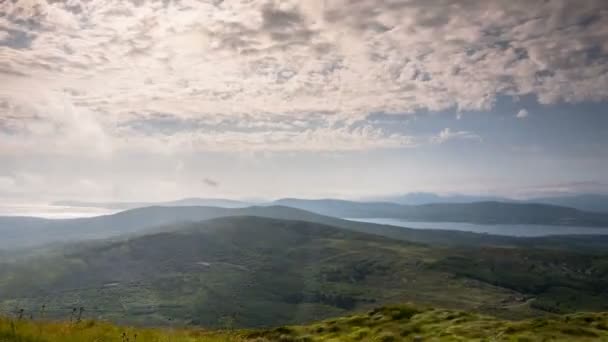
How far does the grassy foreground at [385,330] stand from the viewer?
15422 mm

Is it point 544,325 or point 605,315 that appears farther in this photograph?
point 605,315

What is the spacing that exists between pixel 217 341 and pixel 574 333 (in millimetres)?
16692

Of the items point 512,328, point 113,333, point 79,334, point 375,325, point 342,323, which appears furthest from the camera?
point 342,323

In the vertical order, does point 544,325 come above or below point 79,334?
below

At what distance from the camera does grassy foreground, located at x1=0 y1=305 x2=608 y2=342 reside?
1542cm

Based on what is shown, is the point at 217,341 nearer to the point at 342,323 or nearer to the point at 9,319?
the point at 9,319

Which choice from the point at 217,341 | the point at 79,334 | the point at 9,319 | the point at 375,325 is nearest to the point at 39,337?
the point at 79,334

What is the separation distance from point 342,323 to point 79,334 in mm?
19369

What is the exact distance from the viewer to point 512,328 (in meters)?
22.7

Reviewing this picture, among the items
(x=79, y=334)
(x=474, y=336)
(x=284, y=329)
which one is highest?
(x=79, y=334)

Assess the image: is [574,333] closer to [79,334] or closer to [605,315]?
[605,315]

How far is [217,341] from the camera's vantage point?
17.3m

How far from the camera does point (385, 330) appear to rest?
25859 millimetres

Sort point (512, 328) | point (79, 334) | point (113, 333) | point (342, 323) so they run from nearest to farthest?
point (79, 334) → point (113, 333) → point (512, 328) → point (342, 323)
